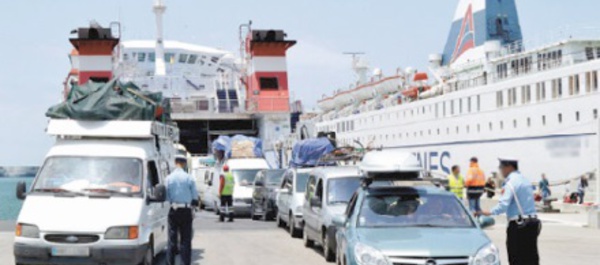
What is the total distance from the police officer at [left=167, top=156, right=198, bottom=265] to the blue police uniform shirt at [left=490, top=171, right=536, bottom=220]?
184 inches

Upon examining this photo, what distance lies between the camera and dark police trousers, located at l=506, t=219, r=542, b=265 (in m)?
8.63

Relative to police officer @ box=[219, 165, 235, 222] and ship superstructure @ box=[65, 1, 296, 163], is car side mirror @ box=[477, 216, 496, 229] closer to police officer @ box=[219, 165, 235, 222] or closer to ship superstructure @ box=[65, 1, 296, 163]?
police officer @ box=[219, 165, 235, 222]

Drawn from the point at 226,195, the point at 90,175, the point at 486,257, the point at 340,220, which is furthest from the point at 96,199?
the point at 226,195

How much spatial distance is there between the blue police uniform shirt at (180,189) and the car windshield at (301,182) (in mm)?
7017

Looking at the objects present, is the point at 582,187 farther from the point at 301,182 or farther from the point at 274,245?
the point at 274,245

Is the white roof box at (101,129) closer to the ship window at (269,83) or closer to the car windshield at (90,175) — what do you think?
the car windshield at (90,175)

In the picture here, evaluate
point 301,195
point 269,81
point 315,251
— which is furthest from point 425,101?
point 315,251

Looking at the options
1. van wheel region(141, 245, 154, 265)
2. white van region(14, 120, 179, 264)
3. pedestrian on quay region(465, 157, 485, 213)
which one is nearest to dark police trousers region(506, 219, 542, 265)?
white van region(14, 120, 179, 264)

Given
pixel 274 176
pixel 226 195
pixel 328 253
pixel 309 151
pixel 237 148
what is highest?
pixel 237 148

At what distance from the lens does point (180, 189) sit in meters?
11.4

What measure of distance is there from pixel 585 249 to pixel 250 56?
27.2 meters

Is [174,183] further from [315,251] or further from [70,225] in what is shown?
[315,251]

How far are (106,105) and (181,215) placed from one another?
2.27 metres

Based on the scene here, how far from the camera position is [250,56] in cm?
3978
